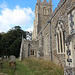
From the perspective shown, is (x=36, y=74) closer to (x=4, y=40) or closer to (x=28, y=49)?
(x=28, y=49)

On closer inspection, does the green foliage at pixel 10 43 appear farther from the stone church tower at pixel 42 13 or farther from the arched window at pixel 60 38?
the arched window at pixel 60 38

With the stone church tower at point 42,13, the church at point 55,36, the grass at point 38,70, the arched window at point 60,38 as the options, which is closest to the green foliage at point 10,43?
the stone church tower at point 42,13

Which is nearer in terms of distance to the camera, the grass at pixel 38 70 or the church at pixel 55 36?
the church at pixel 55 36

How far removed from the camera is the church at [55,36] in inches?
175

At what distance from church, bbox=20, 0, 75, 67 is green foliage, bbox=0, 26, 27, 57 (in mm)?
7506

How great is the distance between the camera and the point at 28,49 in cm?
1978

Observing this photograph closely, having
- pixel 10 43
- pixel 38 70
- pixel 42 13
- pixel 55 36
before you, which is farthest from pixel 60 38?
pixel 10 43

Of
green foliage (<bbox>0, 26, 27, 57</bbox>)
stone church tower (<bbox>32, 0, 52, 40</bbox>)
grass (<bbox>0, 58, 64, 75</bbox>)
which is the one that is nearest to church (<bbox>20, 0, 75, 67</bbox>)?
stone church tower (<bbox>32, 0, 52, 40</bbox>)

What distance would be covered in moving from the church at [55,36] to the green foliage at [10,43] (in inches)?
296

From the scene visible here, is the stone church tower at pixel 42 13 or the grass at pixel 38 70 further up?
the stone church tower at pixel 42 13

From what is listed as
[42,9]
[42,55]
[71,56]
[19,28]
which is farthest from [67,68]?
[19,28]

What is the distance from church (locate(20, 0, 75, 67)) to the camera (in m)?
4.44

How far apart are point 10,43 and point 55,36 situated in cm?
2482

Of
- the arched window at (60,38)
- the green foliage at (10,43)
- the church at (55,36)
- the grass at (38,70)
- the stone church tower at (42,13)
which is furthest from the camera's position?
the green foliage at (10,43)
